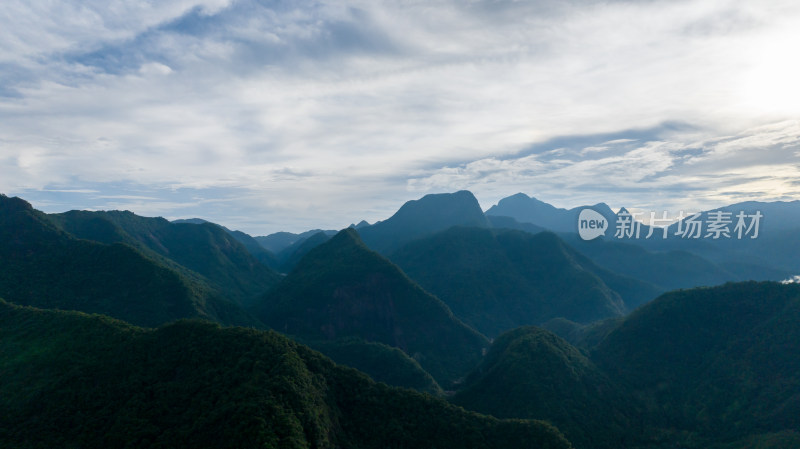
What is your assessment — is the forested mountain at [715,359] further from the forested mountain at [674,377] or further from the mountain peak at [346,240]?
the mountain peak at [346,240]

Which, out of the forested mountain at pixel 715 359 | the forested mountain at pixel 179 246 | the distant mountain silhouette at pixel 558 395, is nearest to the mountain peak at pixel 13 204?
the forested mountain at pixel 179 246

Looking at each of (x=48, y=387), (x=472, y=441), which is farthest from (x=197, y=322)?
(x=472, y=441)

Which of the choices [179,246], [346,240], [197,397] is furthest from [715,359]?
[179,246]

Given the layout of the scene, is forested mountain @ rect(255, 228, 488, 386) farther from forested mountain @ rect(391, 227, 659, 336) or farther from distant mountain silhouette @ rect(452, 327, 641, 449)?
distant mountain silhouette @ rect(452, 327, 641, 449)

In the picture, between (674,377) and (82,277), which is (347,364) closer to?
(82,277)

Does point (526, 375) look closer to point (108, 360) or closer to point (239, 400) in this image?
point (239, 400)
